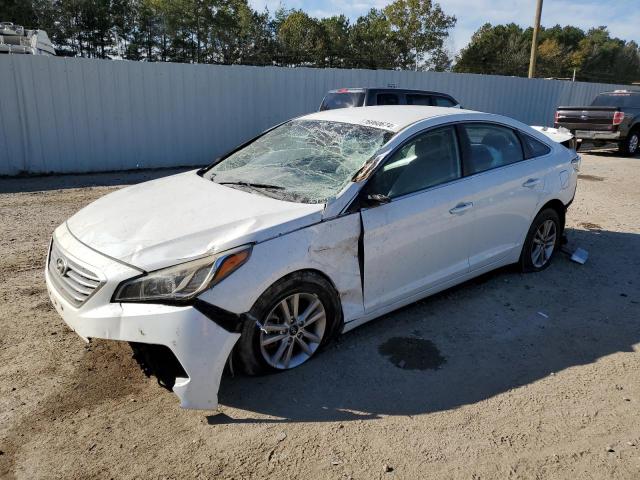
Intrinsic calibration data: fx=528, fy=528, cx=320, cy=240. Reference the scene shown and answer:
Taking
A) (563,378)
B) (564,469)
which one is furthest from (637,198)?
(564,469)

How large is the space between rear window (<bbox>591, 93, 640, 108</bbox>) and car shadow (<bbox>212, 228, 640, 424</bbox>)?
1175 cm

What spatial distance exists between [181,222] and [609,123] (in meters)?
14.7

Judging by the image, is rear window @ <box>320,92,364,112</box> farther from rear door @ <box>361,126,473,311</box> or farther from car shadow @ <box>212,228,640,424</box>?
rear door @ <box>361,126,473,311</box>

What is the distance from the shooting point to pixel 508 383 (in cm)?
344

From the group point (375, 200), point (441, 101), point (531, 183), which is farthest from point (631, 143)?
point (375, 200)

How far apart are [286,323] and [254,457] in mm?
847

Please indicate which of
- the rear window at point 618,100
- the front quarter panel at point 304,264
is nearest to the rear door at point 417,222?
the front quarter panel at point 304,264

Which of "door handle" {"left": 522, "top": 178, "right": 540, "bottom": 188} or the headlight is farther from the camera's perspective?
"door handle" {"left": 522, "top": 178, "right": 540, "bottom": 188}

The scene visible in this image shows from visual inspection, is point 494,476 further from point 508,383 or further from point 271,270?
point 271,270

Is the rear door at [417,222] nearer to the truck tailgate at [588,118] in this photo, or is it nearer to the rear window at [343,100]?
the rear window at [343,100]

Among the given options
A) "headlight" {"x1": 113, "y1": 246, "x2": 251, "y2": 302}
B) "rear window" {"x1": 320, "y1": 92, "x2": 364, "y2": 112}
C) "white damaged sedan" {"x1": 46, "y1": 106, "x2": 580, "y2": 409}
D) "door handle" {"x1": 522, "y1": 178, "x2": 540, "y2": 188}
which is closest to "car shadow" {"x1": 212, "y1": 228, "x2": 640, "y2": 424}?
"white damaged sedan" {"x1": 46, "y1": 106, "x2": 580, "y2": 409}

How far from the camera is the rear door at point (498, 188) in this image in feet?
14.4

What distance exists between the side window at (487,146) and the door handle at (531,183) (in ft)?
0.73

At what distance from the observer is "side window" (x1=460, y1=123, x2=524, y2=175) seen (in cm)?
441
